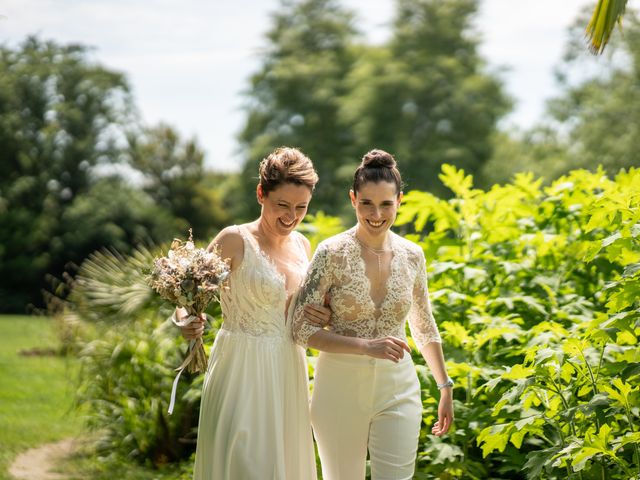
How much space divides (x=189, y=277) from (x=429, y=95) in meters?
39.9

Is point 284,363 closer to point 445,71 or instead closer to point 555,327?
point 555,327

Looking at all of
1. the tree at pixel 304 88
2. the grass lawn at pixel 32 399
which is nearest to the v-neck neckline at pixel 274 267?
the grass lawn at pixel 32 399

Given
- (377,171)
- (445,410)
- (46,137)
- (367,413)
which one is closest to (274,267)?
(377,171)

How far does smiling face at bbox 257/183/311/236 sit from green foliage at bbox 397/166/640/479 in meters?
1.23

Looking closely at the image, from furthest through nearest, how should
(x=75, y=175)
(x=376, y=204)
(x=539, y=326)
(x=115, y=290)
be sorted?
(x=75, y=175) → (x=115, y=290) → (x=539, y=326) → (x=376, y=204)

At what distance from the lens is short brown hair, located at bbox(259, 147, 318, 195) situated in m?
3.97

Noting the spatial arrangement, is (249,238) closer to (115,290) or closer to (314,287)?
(314,287)

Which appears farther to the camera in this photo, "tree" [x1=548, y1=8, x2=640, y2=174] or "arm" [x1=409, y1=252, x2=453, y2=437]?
"tree" [x1=548, y1=8, x2=640, y2=174]

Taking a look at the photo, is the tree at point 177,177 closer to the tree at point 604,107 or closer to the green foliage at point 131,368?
the tree at point 604,107

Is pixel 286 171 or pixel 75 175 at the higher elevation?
pixel 75 175

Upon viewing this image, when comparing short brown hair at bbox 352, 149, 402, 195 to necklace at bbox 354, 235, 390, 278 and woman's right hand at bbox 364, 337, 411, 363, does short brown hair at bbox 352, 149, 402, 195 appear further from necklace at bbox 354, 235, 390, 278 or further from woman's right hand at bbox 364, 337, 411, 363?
woman's right hand at bbox 364, 337, 411, 363

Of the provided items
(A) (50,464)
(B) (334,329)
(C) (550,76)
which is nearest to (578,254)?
(B) (334,329)

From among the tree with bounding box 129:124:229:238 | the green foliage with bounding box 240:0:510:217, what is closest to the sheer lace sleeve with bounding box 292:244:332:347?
the tree with bounding box 129:124:229:238

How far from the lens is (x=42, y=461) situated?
866cm
